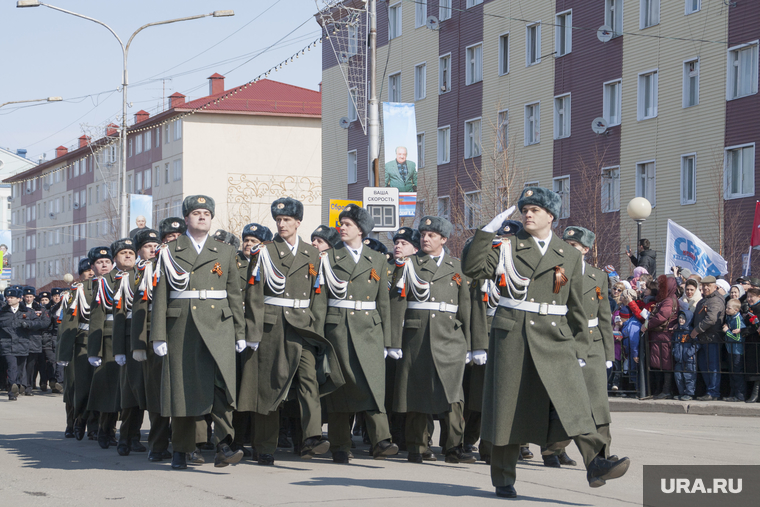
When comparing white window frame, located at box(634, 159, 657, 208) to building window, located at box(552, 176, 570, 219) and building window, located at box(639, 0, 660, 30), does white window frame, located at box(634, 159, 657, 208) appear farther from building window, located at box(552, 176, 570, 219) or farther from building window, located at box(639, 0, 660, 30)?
building window, located at box(639, 0, 660, 30)

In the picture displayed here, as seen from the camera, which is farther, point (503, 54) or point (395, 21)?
point (395, 21)

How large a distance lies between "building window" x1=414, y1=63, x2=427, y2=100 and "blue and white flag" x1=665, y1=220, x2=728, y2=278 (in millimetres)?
25046

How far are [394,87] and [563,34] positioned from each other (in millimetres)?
11175


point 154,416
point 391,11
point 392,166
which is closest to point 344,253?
point 154,416

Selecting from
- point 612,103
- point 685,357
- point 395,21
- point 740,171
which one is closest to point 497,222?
point 685,357

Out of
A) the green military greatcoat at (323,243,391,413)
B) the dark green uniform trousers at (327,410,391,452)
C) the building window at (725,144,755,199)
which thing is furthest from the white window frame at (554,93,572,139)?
the dark green uniform trousers at (327,410,391,452)

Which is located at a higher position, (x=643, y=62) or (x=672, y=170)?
(x=643, y=62)

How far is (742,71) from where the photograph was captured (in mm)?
29844

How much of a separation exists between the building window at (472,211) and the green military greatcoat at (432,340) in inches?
1047

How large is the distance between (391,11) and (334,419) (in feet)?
126

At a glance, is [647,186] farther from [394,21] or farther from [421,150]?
[394,21]

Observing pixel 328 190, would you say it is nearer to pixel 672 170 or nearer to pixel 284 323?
pixel 672 170

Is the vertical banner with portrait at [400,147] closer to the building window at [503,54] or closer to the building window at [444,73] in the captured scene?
the building window at [503,54]

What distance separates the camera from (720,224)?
1158 inches
